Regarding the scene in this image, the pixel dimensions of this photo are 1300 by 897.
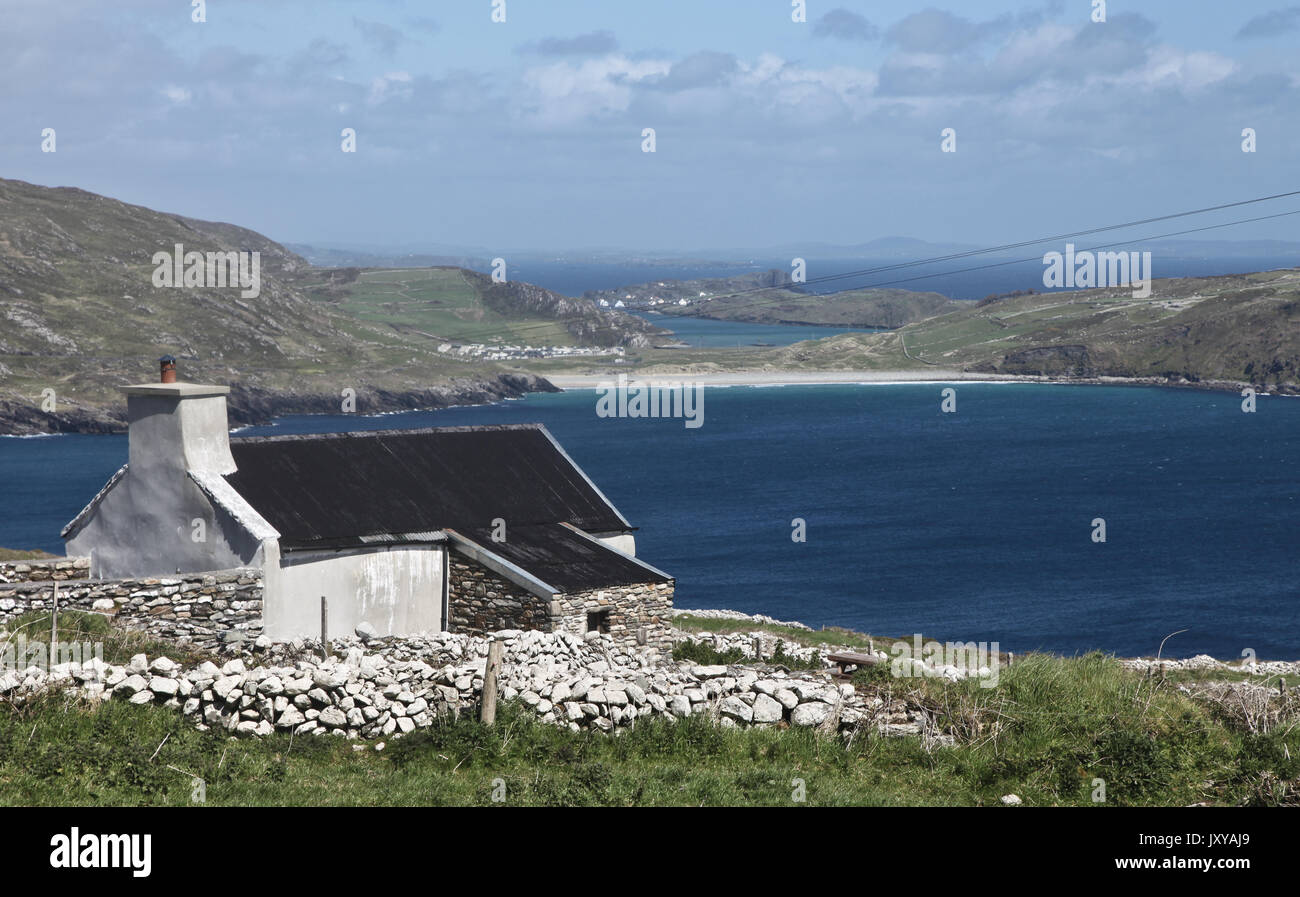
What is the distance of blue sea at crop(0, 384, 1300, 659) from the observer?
→ 67.8 metres

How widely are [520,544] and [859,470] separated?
100518 millimetres

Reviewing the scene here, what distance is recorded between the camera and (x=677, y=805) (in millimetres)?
12789

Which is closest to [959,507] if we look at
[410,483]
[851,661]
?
[410,483]

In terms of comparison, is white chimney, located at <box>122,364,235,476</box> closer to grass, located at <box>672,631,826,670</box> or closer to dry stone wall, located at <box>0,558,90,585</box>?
dry stone wall, located at <box>0,558,90,585</box>

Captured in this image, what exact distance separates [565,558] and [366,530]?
433 centimetres

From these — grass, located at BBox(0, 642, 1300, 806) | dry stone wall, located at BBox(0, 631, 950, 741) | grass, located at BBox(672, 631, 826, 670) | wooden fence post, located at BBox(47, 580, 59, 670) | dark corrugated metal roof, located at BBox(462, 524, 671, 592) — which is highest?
dark corrugated metal roof, located at BBox(462, 524, 671, 592)

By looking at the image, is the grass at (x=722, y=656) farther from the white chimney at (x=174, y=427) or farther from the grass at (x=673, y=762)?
the white chimney at (x=174, y=427)

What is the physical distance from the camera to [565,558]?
27859 mm

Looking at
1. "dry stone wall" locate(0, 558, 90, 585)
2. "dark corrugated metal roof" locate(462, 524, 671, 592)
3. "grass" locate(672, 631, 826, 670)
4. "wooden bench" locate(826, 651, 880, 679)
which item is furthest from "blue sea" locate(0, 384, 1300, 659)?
"dry stone wall" locate(0, 558, 90, 585)

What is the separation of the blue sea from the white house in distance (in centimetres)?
2291

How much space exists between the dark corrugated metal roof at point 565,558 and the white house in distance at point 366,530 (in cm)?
5

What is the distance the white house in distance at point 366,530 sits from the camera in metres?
24.5
